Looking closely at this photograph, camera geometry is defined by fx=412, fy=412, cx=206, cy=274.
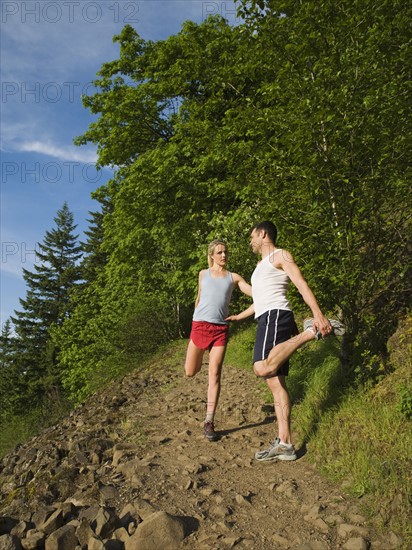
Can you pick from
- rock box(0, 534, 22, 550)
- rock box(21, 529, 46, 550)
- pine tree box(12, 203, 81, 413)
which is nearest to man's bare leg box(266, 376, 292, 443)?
rock box(21, 529, 46, 550)

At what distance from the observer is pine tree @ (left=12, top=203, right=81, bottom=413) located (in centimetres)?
3909

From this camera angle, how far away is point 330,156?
5328 millimetres

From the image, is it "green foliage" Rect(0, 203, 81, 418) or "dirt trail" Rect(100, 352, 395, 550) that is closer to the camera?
"dirt trail" Rect(100, 352, 395, 550)

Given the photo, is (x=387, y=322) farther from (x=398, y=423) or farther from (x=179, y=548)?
(x=179, y=548)

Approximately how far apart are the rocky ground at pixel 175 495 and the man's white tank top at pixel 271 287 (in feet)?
5.57

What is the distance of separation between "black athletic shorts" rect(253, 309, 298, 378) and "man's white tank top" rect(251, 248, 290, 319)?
7 centimetres

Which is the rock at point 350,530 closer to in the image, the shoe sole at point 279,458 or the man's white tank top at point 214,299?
the shoe sole at point 279,458

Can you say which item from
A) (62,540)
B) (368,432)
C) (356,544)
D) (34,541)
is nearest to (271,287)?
(368,432)

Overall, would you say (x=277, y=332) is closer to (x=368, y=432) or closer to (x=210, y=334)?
(x=210, y=334)

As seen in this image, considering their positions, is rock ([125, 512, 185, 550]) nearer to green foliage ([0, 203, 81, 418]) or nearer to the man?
the man

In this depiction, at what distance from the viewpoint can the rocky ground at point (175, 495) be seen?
306 cm

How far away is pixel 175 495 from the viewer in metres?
3.73

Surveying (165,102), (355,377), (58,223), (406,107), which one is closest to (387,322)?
Result: (355,377)

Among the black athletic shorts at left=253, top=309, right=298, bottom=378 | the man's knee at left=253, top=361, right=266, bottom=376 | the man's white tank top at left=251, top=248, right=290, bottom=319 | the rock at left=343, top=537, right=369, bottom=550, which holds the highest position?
the man's white tank top at left=251, top=248, right=290, bottom=319
